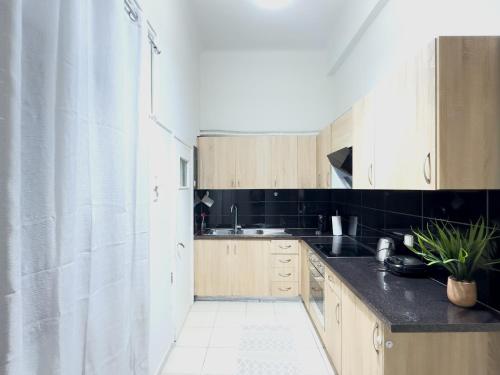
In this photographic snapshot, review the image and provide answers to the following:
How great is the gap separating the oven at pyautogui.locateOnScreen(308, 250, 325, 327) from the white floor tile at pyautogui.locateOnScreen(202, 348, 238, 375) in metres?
→ 0.81

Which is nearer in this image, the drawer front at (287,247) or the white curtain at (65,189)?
the white curtain at (65,189)

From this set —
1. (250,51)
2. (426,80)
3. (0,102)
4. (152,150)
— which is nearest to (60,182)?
(0,102)

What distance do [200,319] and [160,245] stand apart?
1464 mm

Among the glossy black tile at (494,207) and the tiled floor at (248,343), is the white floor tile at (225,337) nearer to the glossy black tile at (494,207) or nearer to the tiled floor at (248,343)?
the tiled floor at (248,343)

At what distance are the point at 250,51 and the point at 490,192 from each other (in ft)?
11.6

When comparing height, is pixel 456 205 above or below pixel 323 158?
below

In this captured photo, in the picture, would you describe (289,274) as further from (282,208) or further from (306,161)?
(306,161)

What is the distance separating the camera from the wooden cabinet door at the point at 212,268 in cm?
364

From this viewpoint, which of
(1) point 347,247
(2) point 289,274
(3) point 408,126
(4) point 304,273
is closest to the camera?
(3) point 408,126

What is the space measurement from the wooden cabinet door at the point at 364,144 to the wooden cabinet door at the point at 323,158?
0.84 m

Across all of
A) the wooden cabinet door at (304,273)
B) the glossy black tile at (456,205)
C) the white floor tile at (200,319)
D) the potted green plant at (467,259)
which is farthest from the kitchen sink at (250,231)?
the potted green plant at (467,259)

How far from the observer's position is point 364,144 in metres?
2.10

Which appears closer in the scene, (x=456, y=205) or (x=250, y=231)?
(x=456, y=205)

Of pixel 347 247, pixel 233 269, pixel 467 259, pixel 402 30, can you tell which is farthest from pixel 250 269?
pixel 402 30
